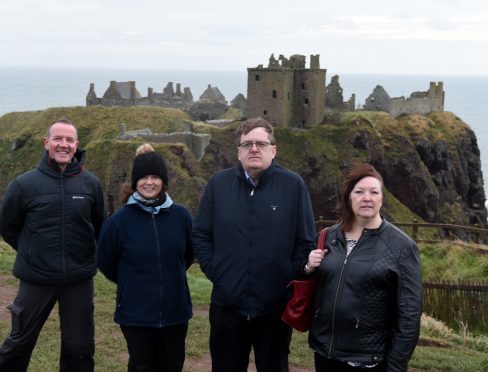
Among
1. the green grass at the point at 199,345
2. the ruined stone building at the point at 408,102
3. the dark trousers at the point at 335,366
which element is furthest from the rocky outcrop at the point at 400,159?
the dark trousers at the point at 335,366

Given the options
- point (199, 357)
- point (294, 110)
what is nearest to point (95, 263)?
point (199, 357)

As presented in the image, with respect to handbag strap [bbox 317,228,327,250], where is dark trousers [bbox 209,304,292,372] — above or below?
below

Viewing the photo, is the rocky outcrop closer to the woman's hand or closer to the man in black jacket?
the man in black jacket

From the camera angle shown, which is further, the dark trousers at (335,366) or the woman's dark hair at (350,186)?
the woman's dark hair at (350,186)

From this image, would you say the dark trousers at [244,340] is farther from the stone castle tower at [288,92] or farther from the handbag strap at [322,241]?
the stone castle tower at [288,92]

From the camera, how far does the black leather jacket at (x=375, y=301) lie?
5.67 meters

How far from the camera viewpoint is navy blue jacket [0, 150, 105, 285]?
7.07m

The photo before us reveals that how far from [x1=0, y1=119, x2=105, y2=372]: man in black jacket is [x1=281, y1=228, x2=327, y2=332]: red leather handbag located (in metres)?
2.43

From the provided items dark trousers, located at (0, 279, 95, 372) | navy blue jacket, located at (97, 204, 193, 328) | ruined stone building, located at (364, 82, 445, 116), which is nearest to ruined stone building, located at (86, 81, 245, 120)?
ruined stone building, located at (364, 82, 445, 116)

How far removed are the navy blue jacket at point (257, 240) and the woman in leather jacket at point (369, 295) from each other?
634 millimetres

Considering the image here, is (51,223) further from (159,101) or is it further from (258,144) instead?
(159,101)

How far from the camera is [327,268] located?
593cm

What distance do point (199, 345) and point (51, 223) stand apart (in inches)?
148

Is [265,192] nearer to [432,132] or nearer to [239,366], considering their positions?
[239,366]
